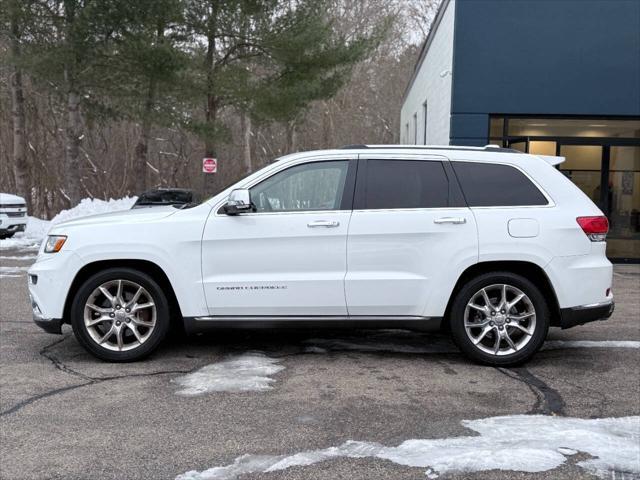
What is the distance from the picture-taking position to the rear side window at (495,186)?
5.22 m

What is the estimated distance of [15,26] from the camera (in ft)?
60.5

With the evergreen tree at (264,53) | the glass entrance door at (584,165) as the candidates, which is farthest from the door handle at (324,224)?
the evergreen tree at (264,53)

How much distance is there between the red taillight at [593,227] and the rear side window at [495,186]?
13.5 inches

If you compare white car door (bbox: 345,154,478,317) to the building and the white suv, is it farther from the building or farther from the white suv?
the white suv

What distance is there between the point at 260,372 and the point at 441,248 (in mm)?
1810

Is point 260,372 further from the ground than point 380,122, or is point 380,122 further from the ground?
point 380,122

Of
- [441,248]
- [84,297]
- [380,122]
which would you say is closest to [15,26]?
[84,297]

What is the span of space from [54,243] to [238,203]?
1667mm

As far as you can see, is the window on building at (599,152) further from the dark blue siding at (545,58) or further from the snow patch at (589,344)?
the snow patch at (589,344)

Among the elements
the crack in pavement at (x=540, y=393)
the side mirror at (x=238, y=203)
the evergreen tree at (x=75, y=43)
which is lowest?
the crack in pavement at (x=540, y=393)

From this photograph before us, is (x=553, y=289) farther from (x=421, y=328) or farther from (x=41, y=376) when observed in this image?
(x=41, y=376)

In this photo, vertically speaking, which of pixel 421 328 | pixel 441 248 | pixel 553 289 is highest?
pixel 441 248

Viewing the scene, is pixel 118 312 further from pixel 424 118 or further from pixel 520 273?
pixel 424 118

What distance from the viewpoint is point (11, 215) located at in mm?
16078
